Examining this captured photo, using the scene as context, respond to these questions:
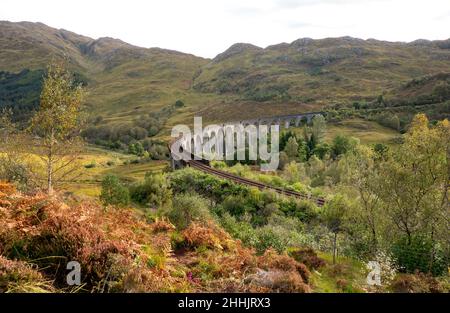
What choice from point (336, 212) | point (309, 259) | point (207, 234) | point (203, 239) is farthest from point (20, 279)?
point (336, 212)

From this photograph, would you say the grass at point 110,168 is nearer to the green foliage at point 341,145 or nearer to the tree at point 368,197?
the green foliage at point 341,145

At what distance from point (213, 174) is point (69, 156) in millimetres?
27849

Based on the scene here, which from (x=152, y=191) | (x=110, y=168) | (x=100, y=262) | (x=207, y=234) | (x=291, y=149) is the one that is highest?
(x=100, y=262)

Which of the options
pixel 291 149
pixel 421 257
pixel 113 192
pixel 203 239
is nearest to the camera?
pixel 203 239

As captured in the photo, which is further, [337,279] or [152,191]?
[152,191]

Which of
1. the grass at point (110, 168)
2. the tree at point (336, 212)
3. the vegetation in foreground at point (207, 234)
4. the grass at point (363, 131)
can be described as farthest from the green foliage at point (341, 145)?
the tree at point (336, 212)

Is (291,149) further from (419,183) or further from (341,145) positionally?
(419,183)

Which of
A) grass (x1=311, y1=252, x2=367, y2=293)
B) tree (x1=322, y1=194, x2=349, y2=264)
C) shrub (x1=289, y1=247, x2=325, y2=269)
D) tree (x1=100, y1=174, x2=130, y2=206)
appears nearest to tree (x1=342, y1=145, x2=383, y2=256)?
grass (x1=311, y1=252, x2=367, y2=293)

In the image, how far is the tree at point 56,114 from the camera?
63.1 ft

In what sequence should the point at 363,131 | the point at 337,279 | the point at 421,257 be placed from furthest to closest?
the point at 363,131, the point at 421,257, the point at 337,279

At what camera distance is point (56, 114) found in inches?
764

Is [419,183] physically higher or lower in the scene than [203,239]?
higher

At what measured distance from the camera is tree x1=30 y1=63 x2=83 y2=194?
1922 centimetres

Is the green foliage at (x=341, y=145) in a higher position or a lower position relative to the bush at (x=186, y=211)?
lower
